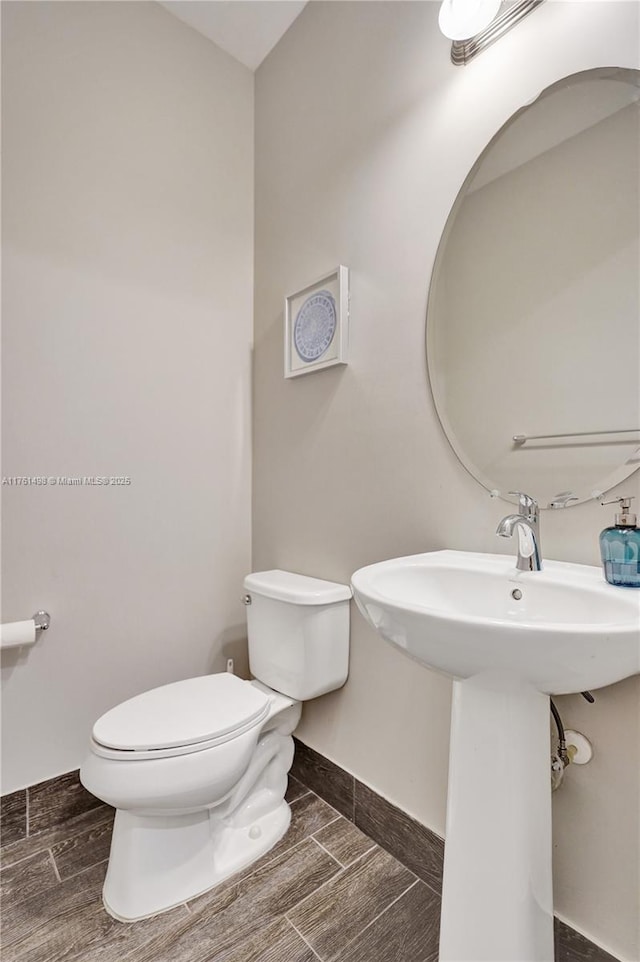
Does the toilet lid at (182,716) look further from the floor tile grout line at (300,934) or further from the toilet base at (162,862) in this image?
the floor tile grout line at (300,934)

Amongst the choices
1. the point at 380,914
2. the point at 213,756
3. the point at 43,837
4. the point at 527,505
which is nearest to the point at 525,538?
the point at 527,505

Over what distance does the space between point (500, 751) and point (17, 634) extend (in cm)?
126

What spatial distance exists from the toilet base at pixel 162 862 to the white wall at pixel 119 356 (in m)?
0.45

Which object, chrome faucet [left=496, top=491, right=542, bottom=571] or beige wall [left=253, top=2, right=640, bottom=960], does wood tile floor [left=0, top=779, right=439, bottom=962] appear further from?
chrome faucet [left=496, top=491, right=542, bottom=571]

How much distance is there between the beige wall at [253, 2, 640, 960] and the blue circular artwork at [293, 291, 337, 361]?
83 mm

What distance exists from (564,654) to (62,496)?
55.7 inches

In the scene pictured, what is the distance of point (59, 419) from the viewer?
145 cm

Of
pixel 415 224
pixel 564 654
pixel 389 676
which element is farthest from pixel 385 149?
pixel 389 676

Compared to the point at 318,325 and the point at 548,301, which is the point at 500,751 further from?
the point at 318,325

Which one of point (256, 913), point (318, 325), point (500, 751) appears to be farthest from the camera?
point (318, 325)

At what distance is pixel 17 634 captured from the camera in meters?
1.31

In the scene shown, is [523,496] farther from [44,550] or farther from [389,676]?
[44,550]

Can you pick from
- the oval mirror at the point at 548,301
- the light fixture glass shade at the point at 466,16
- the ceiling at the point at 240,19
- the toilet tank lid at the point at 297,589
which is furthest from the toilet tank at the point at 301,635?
the ceiling at the point at 240,19

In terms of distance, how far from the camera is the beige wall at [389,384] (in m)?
0.91
